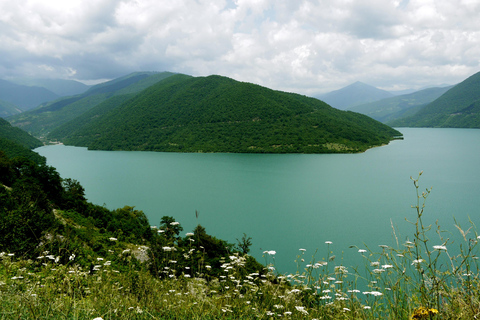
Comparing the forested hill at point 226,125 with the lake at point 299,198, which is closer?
the lake at point 299,198

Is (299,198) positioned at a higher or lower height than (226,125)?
lower

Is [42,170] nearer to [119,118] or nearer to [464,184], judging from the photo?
[464,184]

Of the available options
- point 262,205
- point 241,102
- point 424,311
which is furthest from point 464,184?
point 241,102

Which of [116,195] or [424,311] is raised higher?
[424,311]

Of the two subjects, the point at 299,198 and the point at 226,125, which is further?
the point at 226,125

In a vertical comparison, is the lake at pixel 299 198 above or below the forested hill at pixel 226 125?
below
